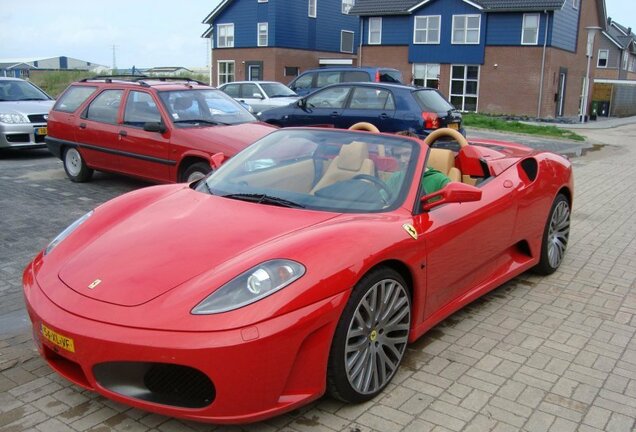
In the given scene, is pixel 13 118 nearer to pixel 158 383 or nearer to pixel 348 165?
pixel 348 165

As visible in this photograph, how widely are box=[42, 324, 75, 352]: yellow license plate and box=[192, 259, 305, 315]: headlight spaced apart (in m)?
0.61

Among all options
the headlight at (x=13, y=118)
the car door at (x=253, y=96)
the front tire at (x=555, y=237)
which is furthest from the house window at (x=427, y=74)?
the front tire at (x=555, y=237)

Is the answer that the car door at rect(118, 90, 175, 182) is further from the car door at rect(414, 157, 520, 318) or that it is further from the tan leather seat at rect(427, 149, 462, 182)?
the car door at rect(414, 157, 520, 318)

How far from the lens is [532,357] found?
154 inches

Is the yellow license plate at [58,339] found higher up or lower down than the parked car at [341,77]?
lower down

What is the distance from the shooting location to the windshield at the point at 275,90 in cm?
1850

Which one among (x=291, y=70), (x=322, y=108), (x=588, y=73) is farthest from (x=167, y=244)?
(x=291, y=70)

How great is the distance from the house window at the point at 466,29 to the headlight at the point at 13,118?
27369 millimetres

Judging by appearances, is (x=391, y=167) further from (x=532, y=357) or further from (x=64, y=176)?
(x=64, y=176)

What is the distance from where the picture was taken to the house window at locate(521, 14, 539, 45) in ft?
105

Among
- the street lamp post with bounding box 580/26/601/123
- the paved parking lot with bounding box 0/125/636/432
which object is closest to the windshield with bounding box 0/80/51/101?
the paved parking lot with bounding box 0/125/636/432

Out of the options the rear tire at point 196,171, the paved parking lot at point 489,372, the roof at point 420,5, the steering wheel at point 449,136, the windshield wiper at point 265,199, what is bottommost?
the paved parking lot at point 489,372

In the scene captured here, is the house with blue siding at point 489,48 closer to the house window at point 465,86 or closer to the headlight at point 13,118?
the house window at point 465,86

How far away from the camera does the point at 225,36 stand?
4375 centimetres
